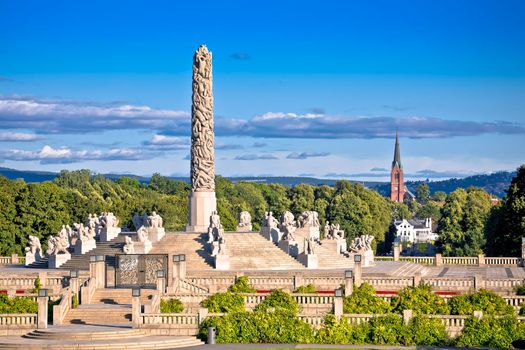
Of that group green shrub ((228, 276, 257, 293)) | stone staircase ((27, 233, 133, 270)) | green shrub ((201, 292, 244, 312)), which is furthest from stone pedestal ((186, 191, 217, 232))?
green shrub ((201, 292, 244, 312))

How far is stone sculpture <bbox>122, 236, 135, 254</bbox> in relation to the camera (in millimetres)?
82625

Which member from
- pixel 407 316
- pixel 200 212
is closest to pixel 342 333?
pixel 407 316

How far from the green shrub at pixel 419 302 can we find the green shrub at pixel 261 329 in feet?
17.2

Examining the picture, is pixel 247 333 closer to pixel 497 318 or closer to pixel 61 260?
pixel 497 318

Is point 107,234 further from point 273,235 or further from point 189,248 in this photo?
point 273,235

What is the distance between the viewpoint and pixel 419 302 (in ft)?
188

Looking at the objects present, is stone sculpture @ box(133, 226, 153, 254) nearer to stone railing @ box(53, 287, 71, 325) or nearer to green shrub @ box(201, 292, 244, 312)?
stone railing @ box(53, 287, 71, 325)


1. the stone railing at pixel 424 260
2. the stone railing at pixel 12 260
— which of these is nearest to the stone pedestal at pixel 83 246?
the stone railing at pixel 12 260

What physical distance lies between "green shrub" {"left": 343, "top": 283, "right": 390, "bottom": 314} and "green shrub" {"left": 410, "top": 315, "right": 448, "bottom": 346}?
14.4 ft

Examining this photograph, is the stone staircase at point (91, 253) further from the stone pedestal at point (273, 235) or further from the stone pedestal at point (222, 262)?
the stone pedestal at point (273, 235)

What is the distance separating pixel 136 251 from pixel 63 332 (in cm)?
2992

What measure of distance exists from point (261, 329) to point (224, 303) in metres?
4.86

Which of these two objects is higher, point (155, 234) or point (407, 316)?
point (155, 234)

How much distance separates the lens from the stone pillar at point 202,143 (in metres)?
91.7
